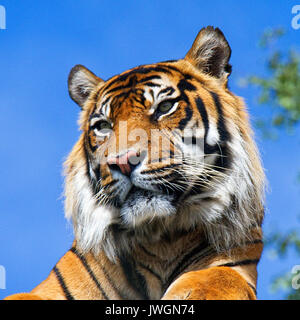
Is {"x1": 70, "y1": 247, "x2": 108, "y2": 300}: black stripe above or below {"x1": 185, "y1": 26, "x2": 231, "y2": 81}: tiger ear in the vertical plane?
below

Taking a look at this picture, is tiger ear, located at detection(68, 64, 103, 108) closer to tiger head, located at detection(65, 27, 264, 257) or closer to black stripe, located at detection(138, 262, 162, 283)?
tiger head, located at detection(65, 27, 264, 257)

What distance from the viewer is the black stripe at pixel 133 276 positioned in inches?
113

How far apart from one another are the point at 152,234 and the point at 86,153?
650 mm

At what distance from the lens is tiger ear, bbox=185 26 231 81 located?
310 centimetres

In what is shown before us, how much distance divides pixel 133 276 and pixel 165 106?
36.3 inches

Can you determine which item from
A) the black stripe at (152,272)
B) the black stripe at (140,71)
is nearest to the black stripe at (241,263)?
the black stripe at (152,272)

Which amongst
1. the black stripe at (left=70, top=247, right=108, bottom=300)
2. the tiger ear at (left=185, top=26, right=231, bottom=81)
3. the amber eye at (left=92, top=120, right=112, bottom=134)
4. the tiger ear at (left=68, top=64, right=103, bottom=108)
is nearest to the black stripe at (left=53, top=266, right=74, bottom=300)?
the black stripe at (left=70, top=247, right=108, bottom=300)

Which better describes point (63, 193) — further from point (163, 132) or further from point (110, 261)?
point (163, 132)

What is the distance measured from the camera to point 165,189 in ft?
8.70

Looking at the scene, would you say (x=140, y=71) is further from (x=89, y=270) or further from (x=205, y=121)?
(x=89, y=270)

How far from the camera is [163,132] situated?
2754 millimetres

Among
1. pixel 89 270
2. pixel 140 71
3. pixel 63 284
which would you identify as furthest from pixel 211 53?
pixel 63 284

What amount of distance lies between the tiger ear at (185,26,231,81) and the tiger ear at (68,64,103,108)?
2.17 ft
